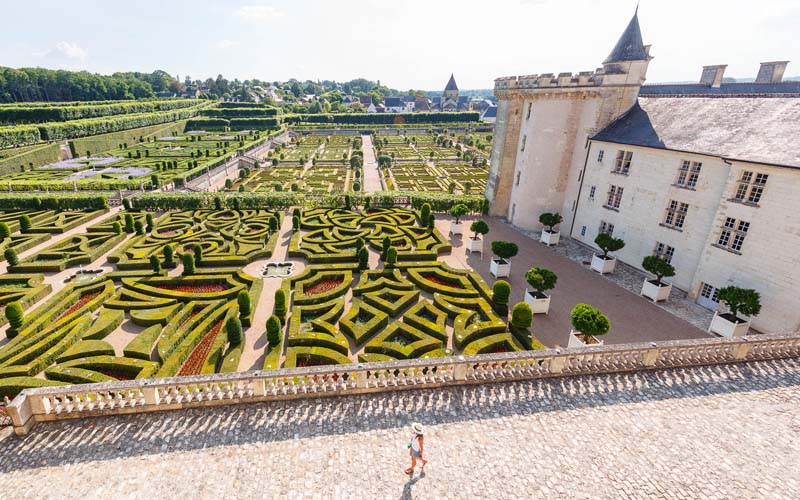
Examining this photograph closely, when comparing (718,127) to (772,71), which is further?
(772,71)

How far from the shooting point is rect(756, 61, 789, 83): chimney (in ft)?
127

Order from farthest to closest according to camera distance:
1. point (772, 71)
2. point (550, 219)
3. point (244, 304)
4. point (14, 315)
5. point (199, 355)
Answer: point (772, 71) → point (550, 219) → point (244, 304) → point (14, 315) → point (199, 355)

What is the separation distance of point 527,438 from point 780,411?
9.96 meters

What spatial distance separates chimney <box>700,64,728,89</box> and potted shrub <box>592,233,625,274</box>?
3011 cm

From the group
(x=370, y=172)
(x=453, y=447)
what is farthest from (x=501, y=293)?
(x=370, y=172)

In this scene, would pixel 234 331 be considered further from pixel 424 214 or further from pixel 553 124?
pixel 553 124

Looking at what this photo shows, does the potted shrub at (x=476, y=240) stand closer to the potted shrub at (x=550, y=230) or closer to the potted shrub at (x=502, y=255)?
the potted shrub at (x=502, y=255)

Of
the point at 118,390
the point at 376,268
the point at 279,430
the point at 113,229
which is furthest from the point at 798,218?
the point at 113,229

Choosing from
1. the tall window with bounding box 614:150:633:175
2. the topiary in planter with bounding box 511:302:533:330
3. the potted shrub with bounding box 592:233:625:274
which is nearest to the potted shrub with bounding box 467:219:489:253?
the potted shrub with bounding box 592:233:625:274

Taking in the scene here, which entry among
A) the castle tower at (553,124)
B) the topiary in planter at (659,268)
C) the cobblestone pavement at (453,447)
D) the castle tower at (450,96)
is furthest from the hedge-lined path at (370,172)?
the castle tower at (450,96)

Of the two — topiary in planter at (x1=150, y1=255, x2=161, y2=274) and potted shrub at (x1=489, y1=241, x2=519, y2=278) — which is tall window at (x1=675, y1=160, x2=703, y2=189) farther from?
topiary in planter at (x1=150, y1=255, x2=161, y2=274)

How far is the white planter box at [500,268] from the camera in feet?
91.6

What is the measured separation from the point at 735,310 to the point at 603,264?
9023 mm

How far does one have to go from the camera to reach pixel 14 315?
1997 centimetres
